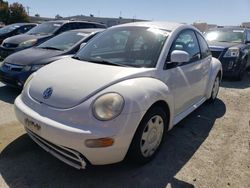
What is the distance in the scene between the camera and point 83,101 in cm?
269

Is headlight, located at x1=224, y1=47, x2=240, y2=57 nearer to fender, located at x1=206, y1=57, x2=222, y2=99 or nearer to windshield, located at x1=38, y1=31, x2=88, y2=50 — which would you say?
fender, located at x1=206, y1=57, x2=222, y2=99

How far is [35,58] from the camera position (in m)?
5.68

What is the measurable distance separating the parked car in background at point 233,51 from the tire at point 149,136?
5.40 m

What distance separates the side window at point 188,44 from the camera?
3777 mm

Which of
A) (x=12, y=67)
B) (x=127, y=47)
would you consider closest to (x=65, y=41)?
(x=12, y=67)

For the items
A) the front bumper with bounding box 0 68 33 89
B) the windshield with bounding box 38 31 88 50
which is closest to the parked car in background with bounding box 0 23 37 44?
the windshield with bounding box 38 31 88 50

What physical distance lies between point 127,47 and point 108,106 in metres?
1.47

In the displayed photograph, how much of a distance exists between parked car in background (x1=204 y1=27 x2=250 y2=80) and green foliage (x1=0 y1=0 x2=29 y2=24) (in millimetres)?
35115

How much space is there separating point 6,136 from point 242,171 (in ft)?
10.1

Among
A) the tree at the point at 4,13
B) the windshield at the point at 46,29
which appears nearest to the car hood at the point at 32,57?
the windshield at the point at 46,29

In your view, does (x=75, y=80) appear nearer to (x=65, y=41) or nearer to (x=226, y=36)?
(x=65, y=41)

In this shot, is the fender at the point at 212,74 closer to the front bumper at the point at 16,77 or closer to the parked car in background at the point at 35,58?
the parked car in background at the point at 35,58

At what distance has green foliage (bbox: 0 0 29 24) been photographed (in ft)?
125

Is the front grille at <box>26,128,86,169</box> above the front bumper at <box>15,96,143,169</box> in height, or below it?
below
